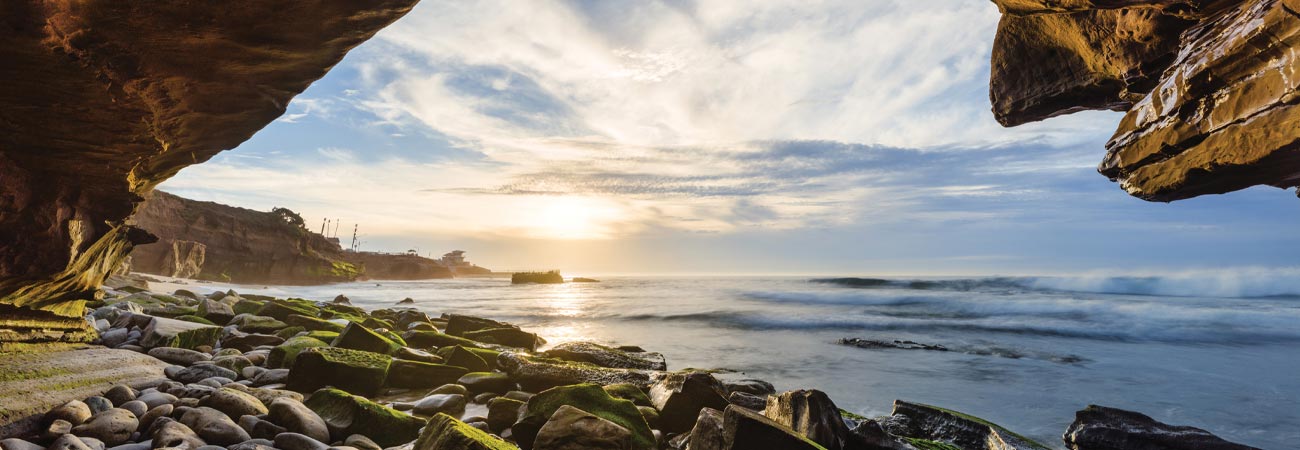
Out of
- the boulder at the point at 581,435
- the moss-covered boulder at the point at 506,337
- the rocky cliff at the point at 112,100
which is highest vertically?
the rocky cliff at the point at 112,100

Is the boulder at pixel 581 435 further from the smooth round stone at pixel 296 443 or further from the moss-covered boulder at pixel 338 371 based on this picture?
the moss-covered boulder at pixel 338 371

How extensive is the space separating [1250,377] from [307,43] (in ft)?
44.1

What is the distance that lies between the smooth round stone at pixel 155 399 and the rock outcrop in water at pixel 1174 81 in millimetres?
6921

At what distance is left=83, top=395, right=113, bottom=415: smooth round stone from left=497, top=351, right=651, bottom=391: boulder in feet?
9.38

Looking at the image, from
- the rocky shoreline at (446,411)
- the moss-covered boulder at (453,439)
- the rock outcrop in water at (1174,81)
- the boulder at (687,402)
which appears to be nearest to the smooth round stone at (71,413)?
the rocky shoreline at (446,411)

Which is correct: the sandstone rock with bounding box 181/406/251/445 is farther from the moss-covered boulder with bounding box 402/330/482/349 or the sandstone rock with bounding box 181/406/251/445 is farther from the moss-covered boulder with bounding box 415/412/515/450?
the moss-covered boulder with bounding box 402/330/482/349

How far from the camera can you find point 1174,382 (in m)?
8.22

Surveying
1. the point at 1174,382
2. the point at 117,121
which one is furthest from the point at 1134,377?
the point at 117,121

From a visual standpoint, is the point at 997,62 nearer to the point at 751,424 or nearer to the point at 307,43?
the point at 751,424

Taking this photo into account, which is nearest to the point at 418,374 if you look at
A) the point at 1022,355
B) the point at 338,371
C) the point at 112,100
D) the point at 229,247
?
the point at 338,371

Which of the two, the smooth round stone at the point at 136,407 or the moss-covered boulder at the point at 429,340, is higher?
the smooth round stone at the point at 136,407

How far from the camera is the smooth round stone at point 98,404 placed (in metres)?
3.44

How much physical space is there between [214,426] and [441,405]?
1592 millimetres

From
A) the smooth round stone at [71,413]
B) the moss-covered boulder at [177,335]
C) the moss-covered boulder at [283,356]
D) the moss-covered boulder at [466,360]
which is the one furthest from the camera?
the moss-covered boulder at [466,360]
